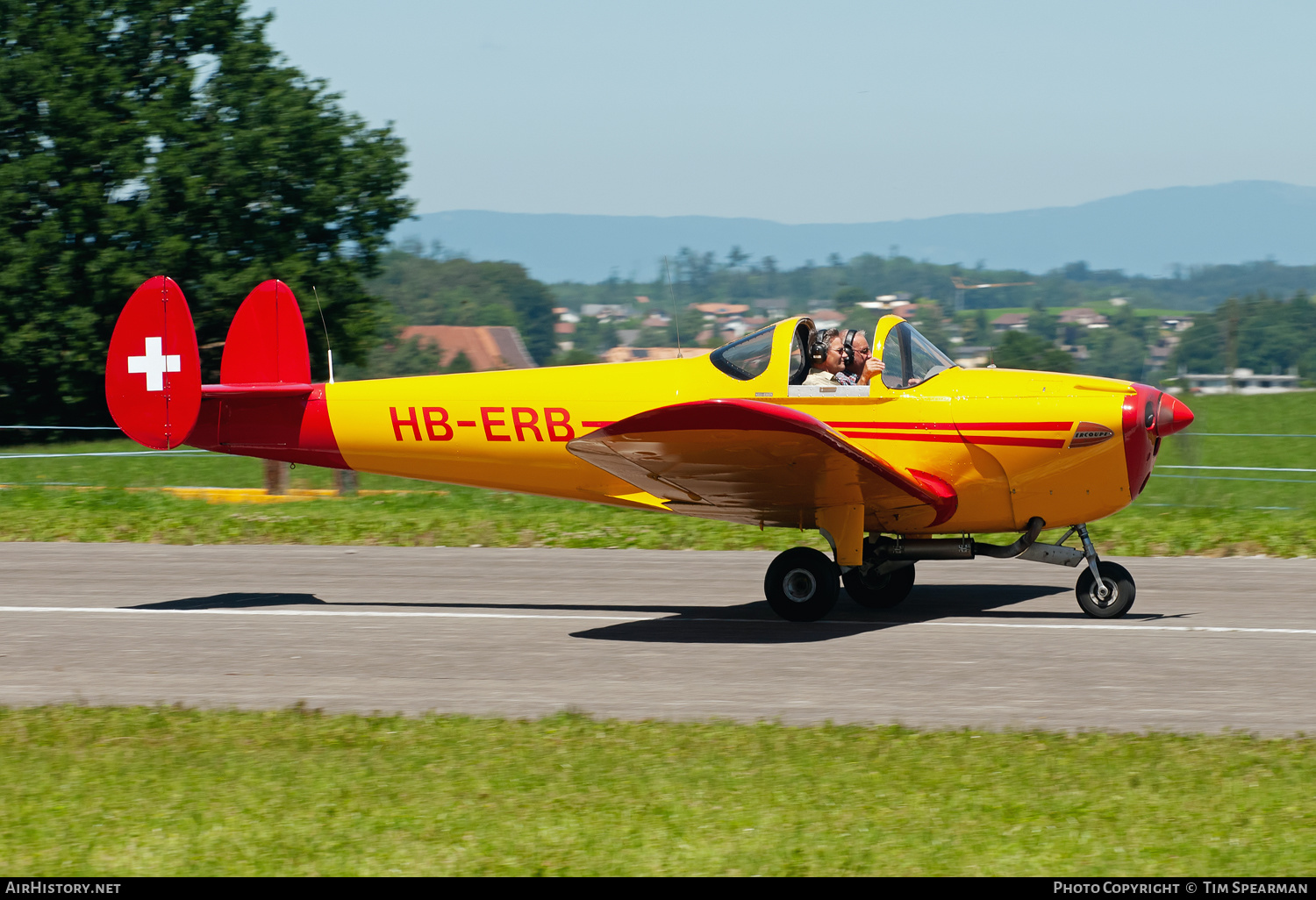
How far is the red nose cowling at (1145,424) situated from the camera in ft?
30.5

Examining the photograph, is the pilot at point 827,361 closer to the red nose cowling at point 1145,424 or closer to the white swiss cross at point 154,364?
the red nose cowling at point 1145,424

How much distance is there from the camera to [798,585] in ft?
32.9

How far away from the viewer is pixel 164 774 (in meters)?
5.77

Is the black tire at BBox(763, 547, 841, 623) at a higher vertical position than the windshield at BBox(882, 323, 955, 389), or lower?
lower

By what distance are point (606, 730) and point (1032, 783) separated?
2133 mm

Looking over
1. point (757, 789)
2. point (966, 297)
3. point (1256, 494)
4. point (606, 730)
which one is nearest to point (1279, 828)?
point (757, 789)

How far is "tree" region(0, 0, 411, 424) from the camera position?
104 ft

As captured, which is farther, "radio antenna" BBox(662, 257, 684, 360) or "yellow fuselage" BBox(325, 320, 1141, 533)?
"radio antenna" BBox(662, 257, 684, 360)

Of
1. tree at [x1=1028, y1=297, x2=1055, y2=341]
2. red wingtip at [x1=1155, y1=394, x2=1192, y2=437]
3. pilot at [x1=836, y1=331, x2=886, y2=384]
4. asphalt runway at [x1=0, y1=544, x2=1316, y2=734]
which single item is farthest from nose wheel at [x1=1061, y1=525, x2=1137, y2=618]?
tree at [x1=1028, y1=297, x2=1055, y2=341]

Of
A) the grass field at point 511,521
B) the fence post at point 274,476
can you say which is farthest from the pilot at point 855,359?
the fence post at point 274,476

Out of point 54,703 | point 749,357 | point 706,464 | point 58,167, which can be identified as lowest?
point 54,703

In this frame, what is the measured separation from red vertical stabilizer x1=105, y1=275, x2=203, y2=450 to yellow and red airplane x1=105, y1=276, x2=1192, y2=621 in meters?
0.02

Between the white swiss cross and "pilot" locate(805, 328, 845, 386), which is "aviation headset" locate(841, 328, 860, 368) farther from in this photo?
the white swiss cross

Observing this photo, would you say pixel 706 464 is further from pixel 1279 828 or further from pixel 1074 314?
pixel 1074 314
